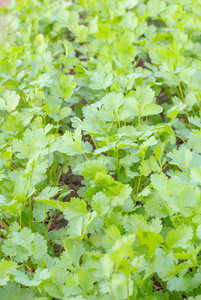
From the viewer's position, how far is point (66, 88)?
4.55 ft

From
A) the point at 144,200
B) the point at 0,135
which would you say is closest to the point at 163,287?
the point at 144,200

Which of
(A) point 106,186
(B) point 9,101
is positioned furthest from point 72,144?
(B) point 9,101

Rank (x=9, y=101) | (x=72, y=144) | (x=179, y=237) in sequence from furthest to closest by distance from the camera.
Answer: (x=9, y=101) → (x=72, y=144) → (x=179, y=237)

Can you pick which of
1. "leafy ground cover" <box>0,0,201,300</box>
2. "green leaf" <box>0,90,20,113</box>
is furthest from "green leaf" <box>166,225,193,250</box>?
"green leaf" <box>0,90,20,113</box>

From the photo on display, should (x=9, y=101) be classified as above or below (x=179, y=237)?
above

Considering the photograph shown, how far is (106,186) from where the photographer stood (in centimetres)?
97

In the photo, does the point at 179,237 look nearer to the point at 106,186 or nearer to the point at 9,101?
the point at 106,186

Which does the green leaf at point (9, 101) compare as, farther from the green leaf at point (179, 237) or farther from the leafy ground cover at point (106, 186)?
the green leaf at point (179, 237)

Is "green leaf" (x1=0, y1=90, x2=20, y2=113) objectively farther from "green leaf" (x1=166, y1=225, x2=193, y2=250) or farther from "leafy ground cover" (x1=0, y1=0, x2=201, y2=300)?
"green leaf" (x1=166, y1=225, x2=193, y2=250)

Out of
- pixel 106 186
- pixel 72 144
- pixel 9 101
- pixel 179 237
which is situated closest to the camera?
pixel 179 237

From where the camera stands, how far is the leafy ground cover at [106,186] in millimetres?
784

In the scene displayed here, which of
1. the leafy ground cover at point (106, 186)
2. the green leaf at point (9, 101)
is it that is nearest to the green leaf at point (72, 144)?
the leafy ground cover at point (106, 186)

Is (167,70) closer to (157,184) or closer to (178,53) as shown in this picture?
(178,53)

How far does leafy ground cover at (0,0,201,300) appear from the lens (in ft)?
2.57
